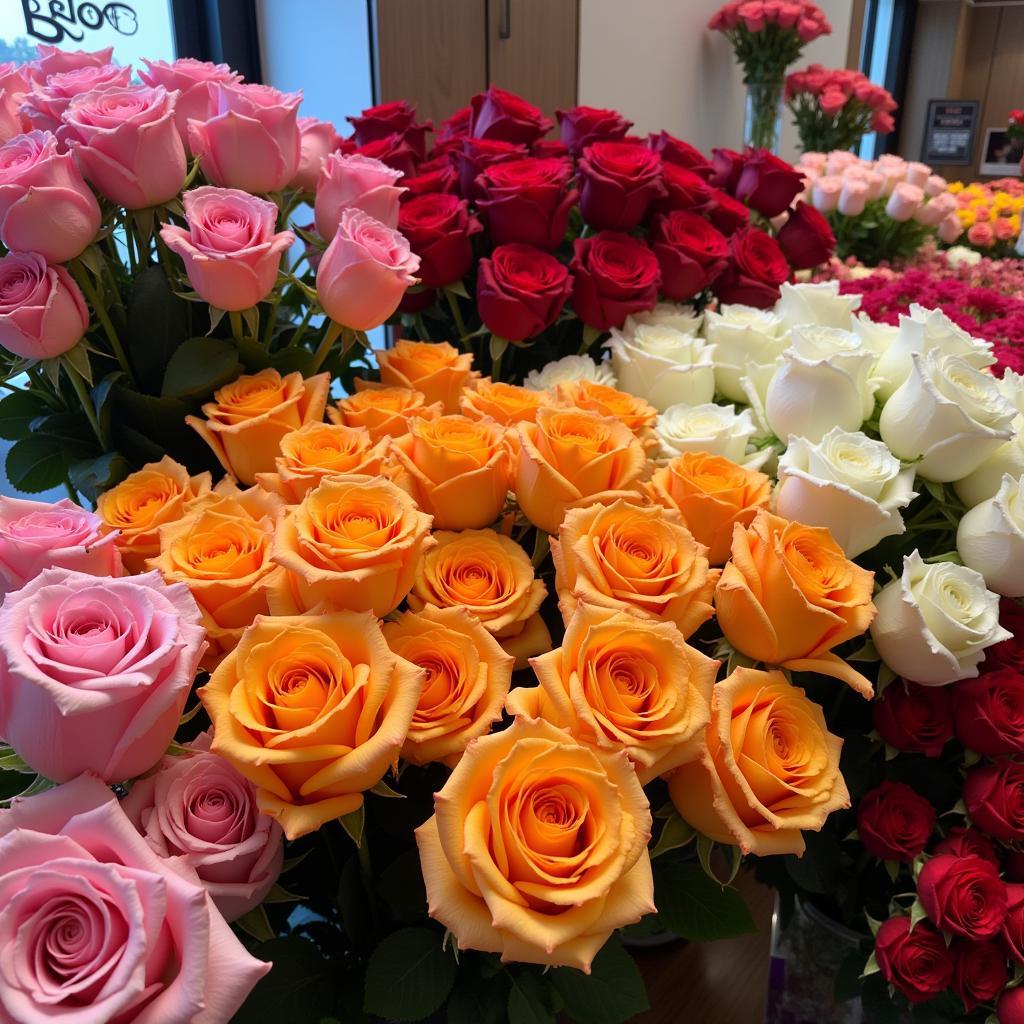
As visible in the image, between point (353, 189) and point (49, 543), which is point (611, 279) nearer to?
point (353, 189)

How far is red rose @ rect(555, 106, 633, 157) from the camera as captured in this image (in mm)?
814

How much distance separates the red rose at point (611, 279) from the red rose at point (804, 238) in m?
0.27

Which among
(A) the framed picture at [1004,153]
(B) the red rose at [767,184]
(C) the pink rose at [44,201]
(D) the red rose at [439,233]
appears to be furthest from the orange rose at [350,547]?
(A) the framed picture at [1004,153]

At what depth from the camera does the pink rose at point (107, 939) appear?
0.27m

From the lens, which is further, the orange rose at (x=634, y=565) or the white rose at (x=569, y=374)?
the white rose at (x=569, y=374)

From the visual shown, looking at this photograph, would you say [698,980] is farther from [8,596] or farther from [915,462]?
[8,596]

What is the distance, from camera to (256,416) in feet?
1.69

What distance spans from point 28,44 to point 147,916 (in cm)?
114

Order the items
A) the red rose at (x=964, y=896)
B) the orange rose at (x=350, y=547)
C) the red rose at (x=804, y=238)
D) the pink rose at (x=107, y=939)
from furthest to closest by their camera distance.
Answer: the red rose at (x=804, y=238) → the red rose at (x=964, y=896) → the orange rose at (x=350, y=547) → the pink rose at (x=107, y=939)

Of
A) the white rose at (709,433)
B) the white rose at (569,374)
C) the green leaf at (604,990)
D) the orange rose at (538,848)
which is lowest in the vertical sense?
the green leaf at (604,990)

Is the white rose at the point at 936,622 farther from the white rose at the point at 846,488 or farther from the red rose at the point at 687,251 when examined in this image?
the red rose at the point at 687,251

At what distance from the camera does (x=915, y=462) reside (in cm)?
53

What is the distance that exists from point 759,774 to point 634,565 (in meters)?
0.11

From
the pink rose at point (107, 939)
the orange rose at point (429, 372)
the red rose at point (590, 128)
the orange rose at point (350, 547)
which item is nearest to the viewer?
the pink rose at point (107, 939)
